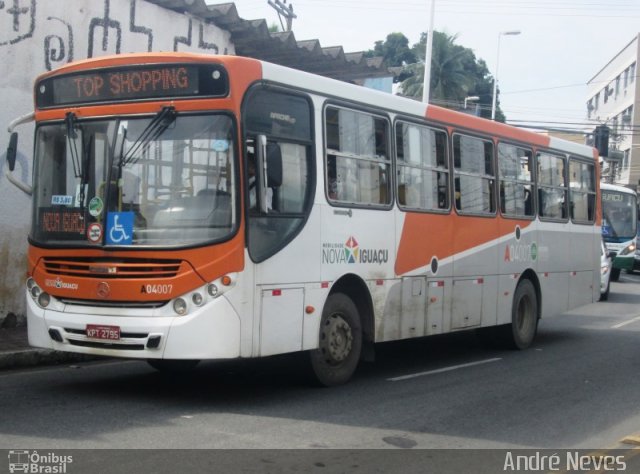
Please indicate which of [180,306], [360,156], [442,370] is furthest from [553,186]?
[180,306]

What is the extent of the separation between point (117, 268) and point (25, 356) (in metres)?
3.08

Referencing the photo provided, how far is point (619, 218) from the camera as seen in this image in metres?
31.8

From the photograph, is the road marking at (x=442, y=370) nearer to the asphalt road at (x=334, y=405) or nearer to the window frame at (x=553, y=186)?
the asphalt road at (x=334, y=405)

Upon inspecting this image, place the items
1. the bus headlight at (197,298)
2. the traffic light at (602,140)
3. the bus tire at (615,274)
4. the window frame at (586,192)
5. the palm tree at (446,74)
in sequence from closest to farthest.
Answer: the bus headlight at (197,298), the window frame at (586,192), the traffic light at (602,140), the bus tire at (615,274), the palm tree at (446,74)

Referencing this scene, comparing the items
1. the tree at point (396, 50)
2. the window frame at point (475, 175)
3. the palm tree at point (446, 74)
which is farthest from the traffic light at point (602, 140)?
the tree at point (396, 50)

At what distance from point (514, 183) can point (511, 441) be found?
640cm

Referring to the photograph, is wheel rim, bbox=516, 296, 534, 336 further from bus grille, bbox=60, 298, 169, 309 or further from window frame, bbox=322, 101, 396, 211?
bus grille, bbox=60, 298, 169, 309

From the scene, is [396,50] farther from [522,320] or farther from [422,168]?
[422,168]

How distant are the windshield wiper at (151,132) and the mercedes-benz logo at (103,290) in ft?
3.53

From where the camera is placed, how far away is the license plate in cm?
791

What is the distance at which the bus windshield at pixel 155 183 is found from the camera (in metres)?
7.91

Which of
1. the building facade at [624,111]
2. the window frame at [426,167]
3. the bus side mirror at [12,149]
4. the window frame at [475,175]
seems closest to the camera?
the bus side mirror at [12,149]

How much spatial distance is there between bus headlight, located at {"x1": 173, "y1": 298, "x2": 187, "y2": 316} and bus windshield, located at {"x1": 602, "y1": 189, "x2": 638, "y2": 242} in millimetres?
25881

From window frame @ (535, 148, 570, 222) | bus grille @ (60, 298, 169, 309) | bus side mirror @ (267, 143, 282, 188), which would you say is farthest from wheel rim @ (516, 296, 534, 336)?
bus grille @ (60, 298, 169, 309)
